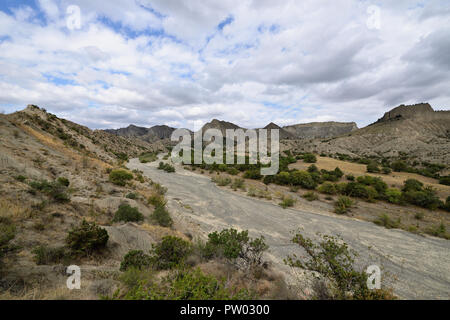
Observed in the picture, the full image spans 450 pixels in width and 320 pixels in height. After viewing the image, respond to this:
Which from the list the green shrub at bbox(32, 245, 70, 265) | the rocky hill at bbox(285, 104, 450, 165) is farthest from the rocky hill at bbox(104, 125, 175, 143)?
the green shrub at bbox(32, 245, 70, 265)

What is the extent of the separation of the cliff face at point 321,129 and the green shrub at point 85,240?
13496 centimetres

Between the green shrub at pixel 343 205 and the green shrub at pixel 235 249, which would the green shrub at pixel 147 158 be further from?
the green shrub at pixel 235 249

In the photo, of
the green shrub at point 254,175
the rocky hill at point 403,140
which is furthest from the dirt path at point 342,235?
the rocky hill at point 403,140

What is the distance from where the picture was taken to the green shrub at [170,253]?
5082 millimetres

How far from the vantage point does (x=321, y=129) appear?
446ft

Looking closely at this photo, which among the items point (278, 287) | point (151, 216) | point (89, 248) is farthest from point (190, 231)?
point (278, 287)

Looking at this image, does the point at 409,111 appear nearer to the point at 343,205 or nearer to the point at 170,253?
the point at 343,205

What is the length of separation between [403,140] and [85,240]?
7249 cm

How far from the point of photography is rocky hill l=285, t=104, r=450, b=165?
4325 centimetres

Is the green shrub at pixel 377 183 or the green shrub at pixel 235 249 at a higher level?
the green shrub at pixel 377 183
